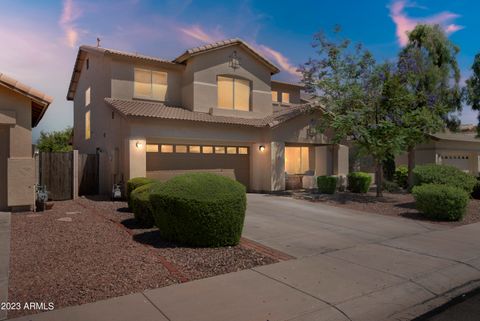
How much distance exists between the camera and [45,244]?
7.25 meters

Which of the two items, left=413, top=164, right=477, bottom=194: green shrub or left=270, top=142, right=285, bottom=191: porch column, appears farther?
left=270, top=142, right=285, bottom=191: porch column

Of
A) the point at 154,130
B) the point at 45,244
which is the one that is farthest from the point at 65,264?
the point at 154,130

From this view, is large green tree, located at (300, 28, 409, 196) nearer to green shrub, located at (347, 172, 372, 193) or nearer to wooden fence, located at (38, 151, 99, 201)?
green shrub, located at (347, 172, 372, 193)

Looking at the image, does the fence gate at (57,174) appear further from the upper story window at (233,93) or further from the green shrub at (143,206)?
the upper story window at (233,93)

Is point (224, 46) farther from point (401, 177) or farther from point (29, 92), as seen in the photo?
point (401, 177)

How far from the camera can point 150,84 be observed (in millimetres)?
17891

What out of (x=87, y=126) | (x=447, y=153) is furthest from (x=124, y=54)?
(x=447, y=153)

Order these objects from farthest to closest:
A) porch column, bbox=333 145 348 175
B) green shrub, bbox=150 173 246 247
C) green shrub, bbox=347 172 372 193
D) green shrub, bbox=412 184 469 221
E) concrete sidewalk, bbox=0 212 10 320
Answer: porch column, bbox=333 145 348 175 < green shrub, bbox=347 172 372 193 < green shrub, bbox=412 184 469 221 < green shrub, bbox=150 173 246 247 < concrete sidewalk, bbox=0 212 10 320

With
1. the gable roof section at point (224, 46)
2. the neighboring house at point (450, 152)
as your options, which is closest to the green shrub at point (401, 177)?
the neighboring house at point (450, 152)

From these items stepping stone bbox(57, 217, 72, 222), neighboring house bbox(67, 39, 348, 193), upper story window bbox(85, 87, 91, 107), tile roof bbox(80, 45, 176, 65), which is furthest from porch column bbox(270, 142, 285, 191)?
upper story window bbox(85, 87, 91, 107)

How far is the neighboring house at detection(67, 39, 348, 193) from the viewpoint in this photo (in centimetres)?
1567

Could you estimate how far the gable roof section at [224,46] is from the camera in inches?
698

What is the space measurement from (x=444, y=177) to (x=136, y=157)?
12658 millimetres

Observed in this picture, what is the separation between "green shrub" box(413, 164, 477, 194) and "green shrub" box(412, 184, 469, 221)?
2.72m
